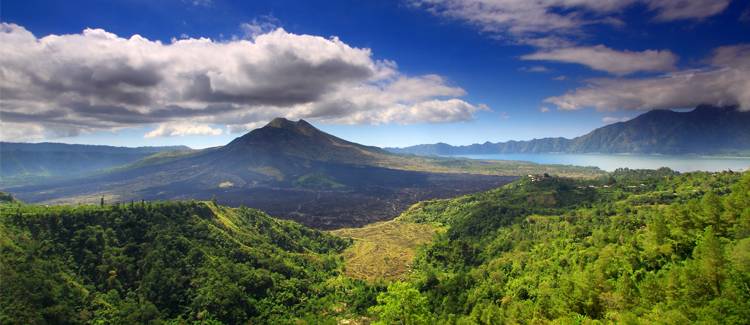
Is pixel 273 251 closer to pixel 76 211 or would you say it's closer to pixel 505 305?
pixel 76 211

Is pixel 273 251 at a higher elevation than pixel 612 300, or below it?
below

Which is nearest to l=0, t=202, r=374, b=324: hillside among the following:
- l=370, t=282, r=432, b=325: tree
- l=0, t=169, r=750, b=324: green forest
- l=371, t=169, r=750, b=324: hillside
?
l=0, t=169, r=750, b=324: green forest

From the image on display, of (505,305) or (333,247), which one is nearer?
(505,305)

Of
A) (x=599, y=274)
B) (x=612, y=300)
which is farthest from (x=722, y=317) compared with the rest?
(x=599, y=274)

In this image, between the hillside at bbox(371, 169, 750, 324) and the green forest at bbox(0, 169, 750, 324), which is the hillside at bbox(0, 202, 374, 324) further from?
the hillside at bbox(371, 169, 750, 324)

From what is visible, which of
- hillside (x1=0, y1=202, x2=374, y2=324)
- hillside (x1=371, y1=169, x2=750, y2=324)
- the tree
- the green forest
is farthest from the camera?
hillside (x1=0, y1=202, x2=374, y2=324)

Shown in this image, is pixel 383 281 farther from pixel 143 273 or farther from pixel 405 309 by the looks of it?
pixel 143 273

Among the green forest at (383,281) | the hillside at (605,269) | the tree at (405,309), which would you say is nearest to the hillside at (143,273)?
the green forest at (383,281)
